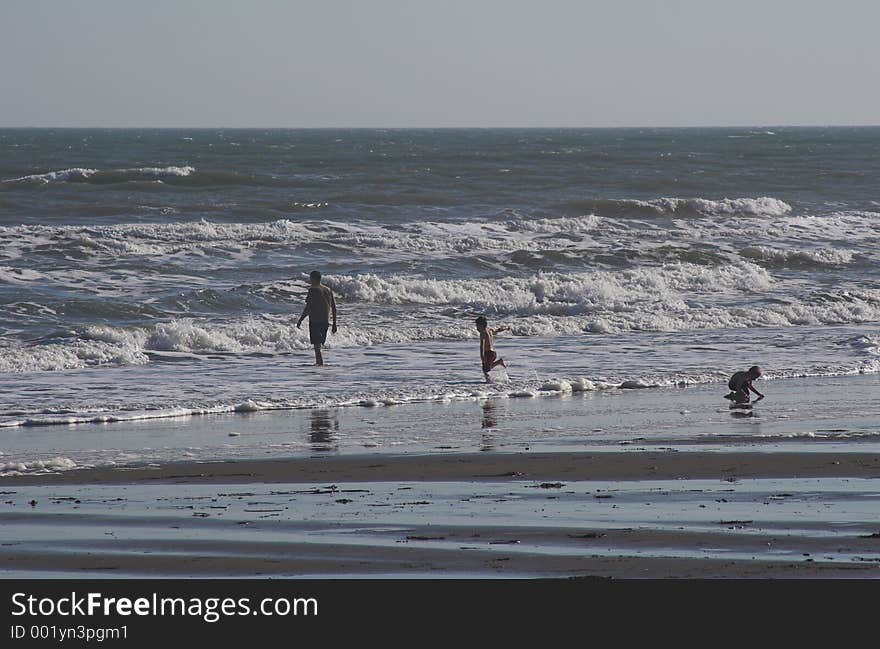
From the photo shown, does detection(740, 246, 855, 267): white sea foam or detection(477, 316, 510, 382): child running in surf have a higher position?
detection(740, 246, 855, 267): white sea foam

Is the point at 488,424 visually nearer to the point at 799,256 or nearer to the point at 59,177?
the point at 799,256

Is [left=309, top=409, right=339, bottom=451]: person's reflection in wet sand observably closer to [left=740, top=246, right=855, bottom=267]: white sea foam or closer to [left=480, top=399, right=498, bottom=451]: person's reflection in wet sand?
[left=480, top=399, right=498, bottom=451]: person's reflection in wet sand

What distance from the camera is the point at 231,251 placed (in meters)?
28.5

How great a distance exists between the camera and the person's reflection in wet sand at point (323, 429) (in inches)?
446

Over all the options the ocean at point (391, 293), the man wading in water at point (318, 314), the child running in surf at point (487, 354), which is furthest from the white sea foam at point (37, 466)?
the man wading in water at point (318, 314)

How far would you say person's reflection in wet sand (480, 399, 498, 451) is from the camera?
11.2 m

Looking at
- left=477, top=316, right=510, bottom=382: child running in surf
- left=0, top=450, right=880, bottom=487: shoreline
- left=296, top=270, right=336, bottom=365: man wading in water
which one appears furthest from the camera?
left=296, top=270, right=336, bottom=365: man wading in water

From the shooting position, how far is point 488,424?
1252 centimetres

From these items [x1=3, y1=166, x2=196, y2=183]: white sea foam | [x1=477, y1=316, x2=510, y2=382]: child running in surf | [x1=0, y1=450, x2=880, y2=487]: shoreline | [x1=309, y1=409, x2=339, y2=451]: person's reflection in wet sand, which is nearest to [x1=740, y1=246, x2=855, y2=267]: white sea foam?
[x1=477, y1=316, x2=510, y2=382]: child running in surf

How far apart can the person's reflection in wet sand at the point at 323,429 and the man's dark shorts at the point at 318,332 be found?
12.7ft

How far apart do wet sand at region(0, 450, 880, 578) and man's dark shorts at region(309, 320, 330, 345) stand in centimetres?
690

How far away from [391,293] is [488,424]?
11.5 metres

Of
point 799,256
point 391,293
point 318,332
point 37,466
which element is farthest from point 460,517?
point 799,256
